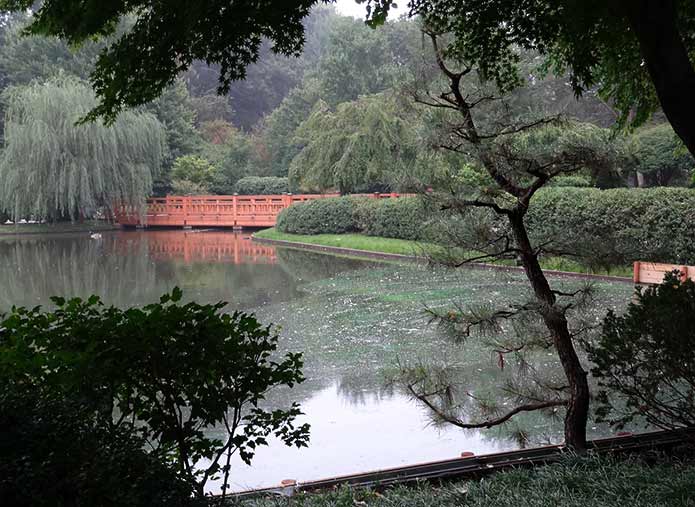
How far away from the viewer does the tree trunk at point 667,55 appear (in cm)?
282

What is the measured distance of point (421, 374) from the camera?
4.35m

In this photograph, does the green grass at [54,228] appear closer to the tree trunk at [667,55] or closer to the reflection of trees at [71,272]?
the reflection of trees at [71,272]

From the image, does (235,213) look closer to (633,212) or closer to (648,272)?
(633,212)

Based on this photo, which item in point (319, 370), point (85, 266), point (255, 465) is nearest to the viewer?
point (255, 465)

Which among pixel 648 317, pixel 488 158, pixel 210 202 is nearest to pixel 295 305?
pixel 488 158

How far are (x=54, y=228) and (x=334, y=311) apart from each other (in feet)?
71.3

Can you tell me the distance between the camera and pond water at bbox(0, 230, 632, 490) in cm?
494

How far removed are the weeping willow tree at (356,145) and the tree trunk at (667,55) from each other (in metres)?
19.2

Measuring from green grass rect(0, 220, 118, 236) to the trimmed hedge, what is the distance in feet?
29.6

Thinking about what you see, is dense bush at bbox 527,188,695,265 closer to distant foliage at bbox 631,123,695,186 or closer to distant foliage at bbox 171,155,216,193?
distant foliage at bbox 631,123,695,186

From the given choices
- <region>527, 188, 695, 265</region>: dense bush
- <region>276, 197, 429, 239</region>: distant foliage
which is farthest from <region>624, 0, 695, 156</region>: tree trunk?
<region>276, 197, 429, 239</region>: distant foliage

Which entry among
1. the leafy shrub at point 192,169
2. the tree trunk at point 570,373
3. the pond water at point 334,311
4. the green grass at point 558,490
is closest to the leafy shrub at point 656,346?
the green grass at point 558,490

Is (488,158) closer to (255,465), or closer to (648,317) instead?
(648,317)

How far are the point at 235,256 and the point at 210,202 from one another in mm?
11828
